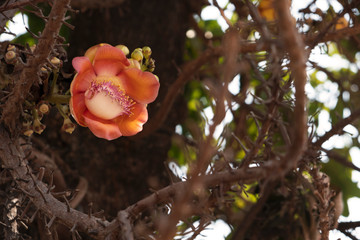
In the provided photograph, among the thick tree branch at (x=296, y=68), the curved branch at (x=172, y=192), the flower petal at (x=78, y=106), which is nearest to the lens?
the thick tree branch at (x=296, y=68)

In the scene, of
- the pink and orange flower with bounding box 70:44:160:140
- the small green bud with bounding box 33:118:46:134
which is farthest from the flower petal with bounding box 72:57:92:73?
the small green bud with bounding box 33:118:46:134

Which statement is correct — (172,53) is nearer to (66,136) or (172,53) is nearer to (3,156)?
(66,136)

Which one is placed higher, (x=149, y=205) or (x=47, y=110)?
(x=47, y=110)

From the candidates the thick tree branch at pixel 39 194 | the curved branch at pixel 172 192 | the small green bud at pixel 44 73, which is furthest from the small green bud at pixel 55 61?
the curved branch at pixel 172 192

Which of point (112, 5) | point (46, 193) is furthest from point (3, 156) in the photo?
point (112, 5)

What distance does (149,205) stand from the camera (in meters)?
0.67

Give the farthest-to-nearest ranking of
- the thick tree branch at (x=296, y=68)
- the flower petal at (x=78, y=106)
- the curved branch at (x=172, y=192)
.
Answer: the flower petal at (x=78, y=106)
the curved branch at (x=172, y=192)
the thick tree branch at (x=296, y=68)

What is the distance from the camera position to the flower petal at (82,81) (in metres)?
0.67

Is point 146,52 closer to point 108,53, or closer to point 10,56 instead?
point 108,53

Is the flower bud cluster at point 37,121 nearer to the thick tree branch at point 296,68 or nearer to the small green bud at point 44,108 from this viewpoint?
the small green bud at point 44,108

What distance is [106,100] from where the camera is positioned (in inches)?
27.2

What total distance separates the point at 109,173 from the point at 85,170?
6cm

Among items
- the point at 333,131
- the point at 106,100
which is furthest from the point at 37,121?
the point at 333,131

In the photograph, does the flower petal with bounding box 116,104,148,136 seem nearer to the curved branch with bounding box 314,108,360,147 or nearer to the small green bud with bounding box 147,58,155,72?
the small green bud with bounding box 147,58,155,72
